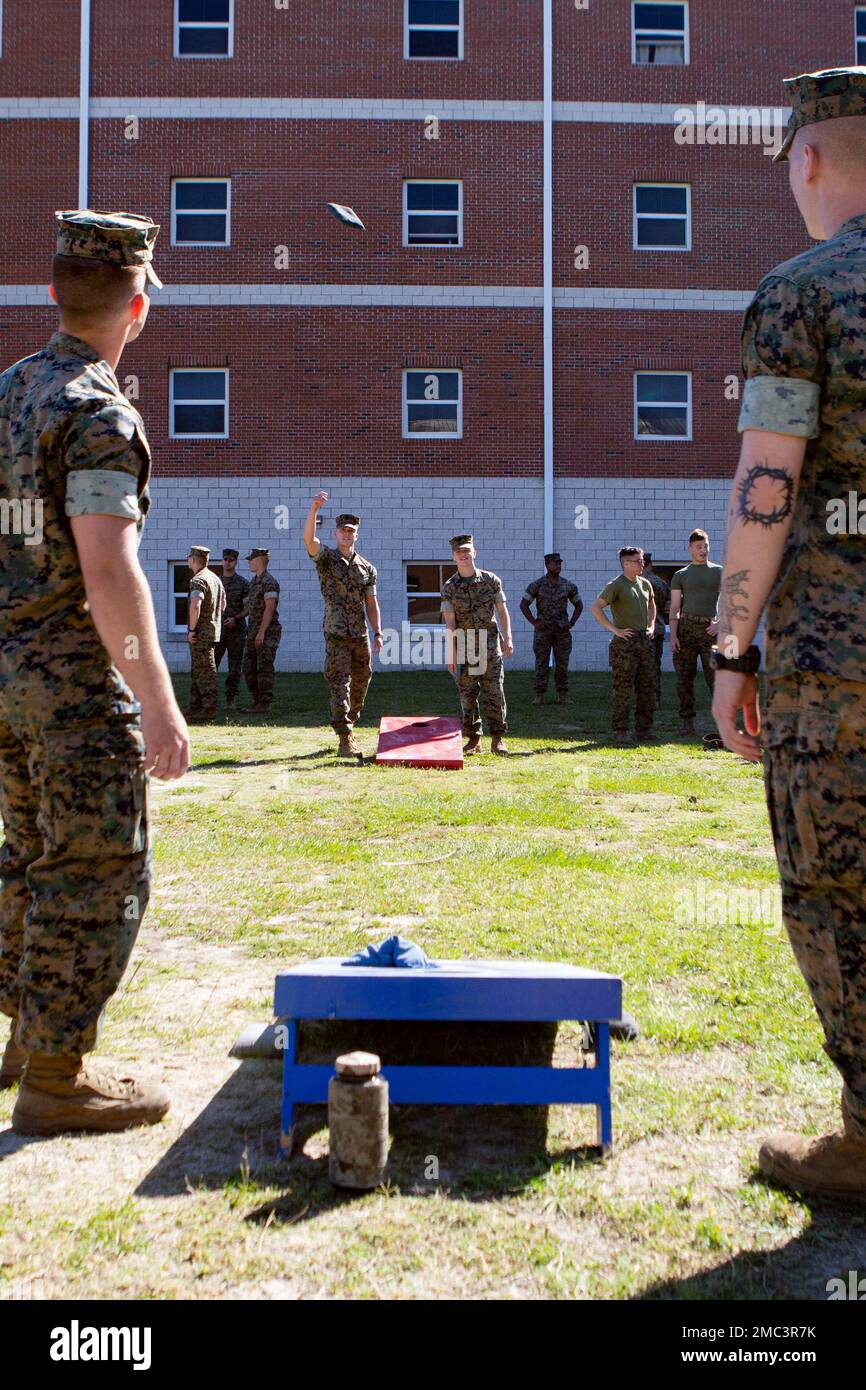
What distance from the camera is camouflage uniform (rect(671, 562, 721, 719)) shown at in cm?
1403

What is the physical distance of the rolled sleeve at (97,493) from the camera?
305cm

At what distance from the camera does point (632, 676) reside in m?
13.5

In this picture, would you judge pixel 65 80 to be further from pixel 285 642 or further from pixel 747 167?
pixel 747 167

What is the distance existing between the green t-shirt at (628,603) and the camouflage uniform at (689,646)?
813 mm

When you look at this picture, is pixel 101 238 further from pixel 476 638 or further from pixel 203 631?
pixel 203 631

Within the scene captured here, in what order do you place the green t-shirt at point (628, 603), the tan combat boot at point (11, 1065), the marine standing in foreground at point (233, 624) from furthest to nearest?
the marine standing in foreground at point (233, 624) → the green t-shirt at point (628, 603) → the tan combat boot at point (11, 1065)

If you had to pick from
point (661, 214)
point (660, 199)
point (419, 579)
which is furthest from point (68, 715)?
point (660, 199)

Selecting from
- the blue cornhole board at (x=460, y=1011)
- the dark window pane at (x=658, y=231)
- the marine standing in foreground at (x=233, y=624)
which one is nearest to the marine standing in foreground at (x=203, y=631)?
the marine standing in foreground at (x=233, y=624)

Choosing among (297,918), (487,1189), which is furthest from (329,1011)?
(297,918)

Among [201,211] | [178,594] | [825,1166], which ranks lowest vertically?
[825,1166]

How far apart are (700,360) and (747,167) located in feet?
13.8

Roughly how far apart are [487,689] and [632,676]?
205 cm

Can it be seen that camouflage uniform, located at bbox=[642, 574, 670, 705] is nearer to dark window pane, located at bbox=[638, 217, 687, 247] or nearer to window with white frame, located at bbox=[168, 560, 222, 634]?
dark window pane, located at bbox=[638, 217, 687, 247]

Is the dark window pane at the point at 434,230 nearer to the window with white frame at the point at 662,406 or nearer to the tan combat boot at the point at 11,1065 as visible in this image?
the window with white frame at the point at 662,406
